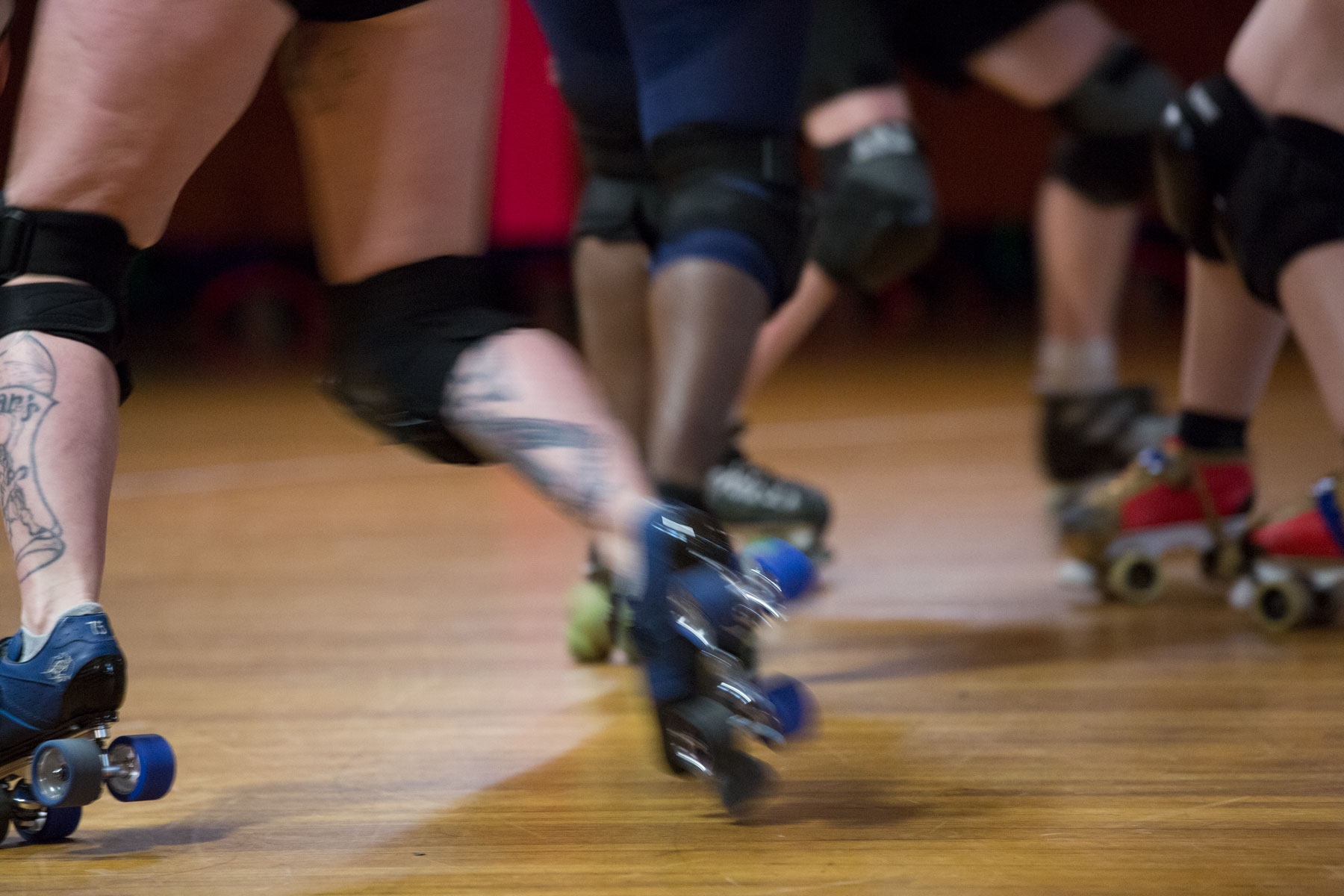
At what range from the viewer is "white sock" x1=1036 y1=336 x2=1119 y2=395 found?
1872 millimetres

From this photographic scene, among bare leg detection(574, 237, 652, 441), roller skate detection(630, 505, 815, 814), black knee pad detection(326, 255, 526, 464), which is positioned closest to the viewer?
roller skate detection(630, 505, 815, 814)

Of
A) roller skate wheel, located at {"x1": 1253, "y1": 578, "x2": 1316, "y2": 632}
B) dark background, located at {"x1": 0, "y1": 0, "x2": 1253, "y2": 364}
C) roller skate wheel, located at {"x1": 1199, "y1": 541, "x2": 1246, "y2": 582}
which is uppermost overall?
roller skate wheel, located at {"x1": 1253, "y1": 578, "x2": 1316, "y2": 632}

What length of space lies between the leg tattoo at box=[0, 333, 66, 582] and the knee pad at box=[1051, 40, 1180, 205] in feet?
4.14

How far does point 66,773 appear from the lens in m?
0.80

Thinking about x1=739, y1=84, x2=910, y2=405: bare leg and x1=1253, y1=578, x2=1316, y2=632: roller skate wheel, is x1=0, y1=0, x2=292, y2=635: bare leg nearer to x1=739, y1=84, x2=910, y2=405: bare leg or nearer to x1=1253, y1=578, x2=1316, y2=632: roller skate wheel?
x1=739, y1=84, x2=910, y2=405: bare leg

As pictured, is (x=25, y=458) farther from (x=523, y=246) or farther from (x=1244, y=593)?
(x=523, y=246)

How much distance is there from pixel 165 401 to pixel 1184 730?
3272mm

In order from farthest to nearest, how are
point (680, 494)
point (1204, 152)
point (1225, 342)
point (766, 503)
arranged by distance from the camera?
point (766, 503)
point (1225, 342)
point (1204, 152)
point (680, 494)

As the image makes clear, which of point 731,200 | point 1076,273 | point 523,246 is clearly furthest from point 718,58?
point 523,246

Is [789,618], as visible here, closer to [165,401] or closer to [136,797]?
[136,797]

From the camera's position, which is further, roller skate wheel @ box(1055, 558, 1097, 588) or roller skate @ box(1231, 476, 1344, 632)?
roller skate wheel @ box(1055, 558, 1097, 588)

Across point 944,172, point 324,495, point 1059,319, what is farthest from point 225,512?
point 944,172

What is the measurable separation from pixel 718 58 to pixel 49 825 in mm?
693

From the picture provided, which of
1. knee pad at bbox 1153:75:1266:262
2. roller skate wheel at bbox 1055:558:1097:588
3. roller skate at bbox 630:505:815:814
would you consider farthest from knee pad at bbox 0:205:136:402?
roller skate wheel at bbox 1055:558:1097:588
